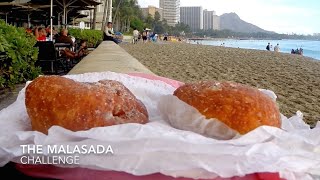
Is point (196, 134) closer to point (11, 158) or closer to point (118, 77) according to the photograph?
point (11, 158)

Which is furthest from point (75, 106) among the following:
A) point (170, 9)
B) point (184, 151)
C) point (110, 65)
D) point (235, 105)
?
point (170, 9)

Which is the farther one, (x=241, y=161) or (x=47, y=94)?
(x=47, y=94)

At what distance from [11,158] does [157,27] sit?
15391 cm

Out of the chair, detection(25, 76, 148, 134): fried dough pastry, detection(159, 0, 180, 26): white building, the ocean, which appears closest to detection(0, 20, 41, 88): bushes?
the chair

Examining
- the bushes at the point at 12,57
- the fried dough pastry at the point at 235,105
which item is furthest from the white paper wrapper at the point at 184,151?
the bushes at the point at 12,57

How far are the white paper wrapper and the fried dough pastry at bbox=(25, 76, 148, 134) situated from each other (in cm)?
8

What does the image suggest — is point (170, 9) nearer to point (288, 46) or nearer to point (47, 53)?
point (288, 46)

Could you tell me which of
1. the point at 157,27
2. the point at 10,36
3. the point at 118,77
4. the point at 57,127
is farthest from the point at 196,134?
the point at 157,27

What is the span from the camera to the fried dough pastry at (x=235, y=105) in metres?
1.39

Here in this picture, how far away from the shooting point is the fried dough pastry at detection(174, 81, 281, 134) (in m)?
1.39

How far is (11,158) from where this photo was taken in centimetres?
134

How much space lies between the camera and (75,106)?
4.54 ft

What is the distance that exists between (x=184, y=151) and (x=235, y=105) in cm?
32

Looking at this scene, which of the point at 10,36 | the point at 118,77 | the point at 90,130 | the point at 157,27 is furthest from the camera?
the point at 157,27
